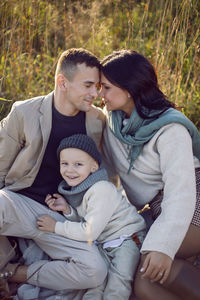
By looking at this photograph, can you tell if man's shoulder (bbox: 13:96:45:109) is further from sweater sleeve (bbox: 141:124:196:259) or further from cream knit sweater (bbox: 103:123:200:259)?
sweater sleeve (bbox: 141:124:196:259)

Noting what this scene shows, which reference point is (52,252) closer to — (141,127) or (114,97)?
(141,127)

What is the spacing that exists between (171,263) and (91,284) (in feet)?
1.60

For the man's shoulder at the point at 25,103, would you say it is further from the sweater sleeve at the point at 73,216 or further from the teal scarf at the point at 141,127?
the sweater sleeve at the point at 73,216

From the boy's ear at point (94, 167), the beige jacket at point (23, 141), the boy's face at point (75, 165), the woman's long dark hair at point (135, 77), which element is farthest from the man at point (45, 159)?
the boy's ear at point (94, 167)

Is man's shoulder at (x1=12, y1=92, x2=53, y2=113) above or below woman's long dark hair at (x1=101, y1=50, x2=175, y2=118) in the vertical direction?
below

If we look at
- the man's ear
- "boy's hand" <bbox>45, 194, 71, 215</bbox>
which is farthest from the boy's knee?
the man's ear

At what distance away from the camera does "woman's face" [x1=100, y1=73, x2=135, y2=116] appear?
281cm

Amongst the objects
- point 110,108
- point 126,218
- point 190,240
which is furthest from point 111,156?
point 190,240

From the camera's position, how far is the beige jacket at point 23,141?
2.81 m

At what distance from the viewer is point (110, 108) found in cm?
288

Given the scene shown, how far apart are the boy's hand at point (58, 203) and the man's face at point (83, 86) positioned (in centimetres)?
64

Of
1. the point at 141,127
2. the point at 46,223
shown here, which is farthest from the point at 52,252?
the point at 141,127

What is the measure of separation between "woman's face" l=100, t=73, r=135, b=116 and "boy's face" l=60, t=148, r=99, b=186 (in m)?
0.44

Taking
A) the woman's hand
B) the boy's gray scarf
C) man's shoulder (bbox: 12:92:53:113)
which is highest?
man's shoulder (bbox: 12:92:53:113)
